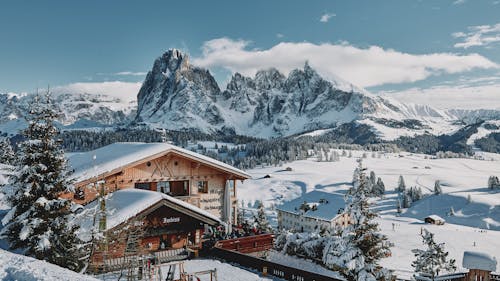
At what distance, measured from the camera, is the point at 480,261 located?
1151 centimetres

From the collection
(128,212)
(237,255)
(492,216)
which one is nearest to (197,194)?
(237,255)

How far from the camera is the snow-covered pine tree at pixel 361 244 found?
16.7 meters

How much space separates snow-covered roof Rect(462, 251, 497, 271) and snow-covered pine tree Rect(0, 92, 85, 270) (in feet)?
41.9

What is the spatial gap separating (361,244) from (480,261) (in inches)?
234

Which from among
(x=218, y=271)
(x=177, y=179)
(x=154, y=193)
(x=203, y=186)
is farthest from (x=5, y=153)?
(x=218, y=271)

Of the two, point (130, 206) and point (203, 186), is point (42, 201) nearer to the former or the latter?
point (130, 206)

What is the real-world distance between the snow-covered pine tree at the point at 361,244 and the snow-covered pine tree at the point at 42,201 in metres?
10.8

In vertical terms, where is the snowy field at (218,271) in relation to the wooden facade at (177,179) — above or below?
below

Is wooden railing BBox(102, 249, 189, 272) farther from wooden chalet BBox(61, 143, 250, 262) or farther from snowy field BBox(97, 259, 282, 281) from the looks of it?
snowy field BBox(97, 259, 282, 281)

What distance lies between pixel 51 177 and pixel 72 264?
126 inches

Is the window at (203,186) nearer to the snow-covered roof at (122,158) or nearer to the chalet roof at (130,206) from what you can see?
the snow-covered roof at (122,158)

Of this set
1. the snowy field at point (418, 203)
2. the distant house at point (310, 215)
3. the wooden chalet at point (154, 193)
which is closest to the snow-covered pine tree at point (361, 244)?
the wooden chalet at point (154, 193)

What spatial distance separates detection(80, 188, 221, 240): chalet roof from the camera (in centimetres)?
1572

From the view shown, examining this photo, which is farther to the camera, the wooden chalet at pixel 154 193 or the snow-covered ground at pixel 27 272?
the wooden chalet at pixel 154 193
